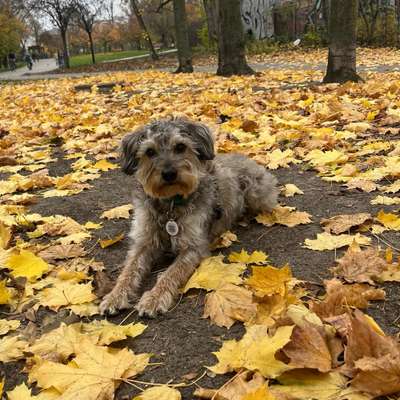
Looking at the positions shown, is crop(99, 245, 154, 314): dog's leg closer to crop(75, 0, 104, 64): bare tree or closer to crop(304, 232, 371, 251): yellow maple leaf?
crop(304, 232, 371, 251): yellow maple leaf

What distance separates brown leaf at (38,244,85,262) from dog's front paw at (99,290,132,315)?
85 centimetres

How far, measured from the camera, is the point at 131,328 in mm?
3027

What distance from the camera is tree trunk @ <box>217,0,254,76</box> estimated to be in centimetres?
1566

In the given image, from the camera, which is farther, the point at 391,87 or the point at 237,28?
the point at 237,28

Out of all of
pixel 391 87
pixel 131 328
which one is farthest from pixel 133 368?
pixel 391 87

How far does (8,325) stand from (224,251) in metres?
1.80

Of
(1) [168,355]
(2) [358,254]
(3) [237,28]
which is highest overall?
(3) [237,28]

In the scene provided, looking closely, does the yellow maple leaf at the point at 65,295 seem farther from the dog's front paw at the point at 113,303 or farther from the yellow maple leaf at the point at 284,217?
the yellow maple leaf at the point at 284,217

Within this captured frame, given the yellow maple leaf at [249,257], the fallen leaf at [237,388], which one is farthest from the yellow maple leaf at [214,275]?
the fallen leaf at [237,388]

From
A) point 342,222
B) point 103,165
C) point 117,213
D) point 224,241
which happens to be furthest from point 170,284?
point 103,165

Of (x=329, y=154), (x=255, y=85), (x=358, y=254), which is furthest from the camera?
(x=255, y=85)

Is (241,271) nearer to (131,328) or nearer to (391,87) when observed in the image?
(131,328)

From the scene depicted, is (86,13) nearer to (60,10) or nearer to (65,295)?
(60,10)

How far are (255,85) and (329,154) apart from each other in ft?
26.0
